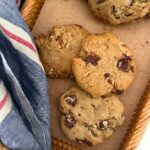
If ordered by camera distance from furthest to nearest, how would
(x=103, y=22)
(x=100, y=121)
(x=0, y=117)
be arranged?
(x=103, y=22) → (x=100, y=121) → (x=0, y=117)

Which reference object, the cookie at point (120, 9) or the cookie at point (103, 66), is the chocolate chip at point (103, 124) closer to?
the cookie at point (103, 66)

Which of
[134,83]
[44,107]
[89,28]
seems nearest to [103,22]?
[89,28]

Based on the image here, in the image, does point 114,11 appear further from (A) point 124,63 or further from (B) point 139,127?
(B) point 139,127

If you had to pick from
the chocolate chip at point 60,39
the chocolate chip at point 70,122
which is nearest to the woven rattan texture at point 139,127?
the chocolate chip at point 70,122

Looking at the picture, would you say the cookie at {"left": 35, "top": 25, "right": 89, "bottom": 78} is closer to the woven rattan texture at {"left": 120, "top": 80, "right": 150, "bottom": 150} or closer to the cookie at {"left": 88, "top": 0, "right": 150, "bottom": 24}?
the cookie at {"left": 88, "top": 0, "right": 150, "bottom": 24}

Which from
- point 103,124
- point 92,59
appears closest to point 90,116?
point 103,124

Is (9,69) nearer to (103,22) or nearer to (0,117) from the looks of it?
(0,117)

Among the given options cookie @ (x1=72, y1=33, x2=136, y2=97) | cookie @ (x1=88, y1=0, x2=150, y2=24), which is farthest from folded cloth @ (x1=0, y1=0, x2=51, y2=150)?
cookie @ (x1=88, y1=0, x2=150, y2=24)
